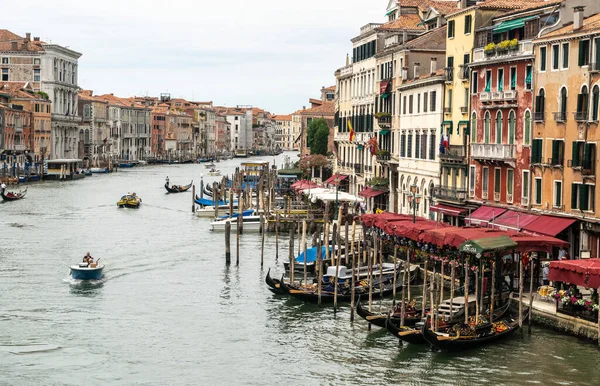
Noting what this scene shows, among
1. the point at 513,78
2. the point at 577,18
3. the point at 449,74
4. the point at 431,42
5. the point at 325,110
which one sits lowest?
the point at 513,78

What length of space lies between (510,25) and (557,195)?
4.69 metres

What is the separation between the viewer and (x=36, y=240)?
31531 millimetres

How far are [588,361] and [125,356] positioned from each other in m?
7.34

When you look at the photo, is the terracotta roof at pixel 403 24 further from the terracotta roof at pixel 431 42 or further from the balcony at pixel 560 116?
the balcony at pixel 560 116

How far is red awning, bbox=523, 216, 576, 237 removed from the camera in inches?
802

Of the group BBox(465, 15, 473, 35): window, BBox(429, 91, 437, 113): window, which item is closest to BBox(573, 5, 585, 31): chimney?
BBox(465, 15, 473, 35): window

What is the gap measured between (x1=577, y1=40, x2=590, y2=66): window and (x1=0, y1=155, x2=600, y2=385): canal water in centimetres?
549

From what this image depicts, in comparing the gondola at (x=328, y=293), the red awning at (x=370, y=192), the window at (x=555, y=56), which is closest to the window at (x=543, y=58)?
the window at (x=555, y=56)

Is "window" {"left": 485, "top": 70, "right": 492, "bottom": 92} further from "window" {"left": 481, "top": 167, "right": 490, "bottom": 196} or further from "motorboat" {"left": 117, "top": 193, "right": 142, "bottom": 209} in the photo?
"motorboat" {"left": 117, "top": 193, "right": 142, "bottom": 209}

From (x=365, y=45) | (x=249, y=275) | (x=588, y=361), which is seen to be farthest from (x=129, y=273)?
(x=365, y=45)

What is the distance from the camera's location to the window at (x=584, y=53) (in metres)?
19.9

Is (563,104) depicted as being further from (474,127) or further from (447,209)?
(447,209)

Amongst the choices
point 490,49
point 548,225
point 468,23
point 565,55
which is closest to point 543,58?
point 565,55

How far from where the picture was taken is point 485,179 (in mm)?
24812
